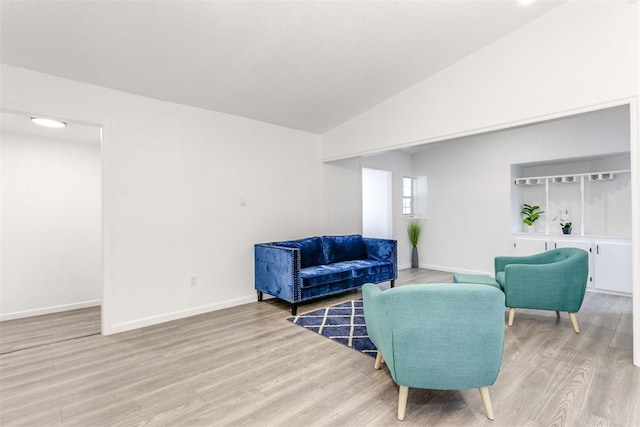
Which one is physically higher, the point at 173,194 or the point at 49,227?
the point at 173,194

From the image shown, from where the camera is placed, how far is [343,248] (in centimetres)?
477

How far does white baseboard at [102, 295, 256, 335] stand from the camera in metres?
3.22

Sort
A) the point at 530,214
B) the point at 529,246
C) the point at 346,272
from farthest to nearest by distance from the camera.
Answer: the point at 530,214 → the point at 529,246 → the point at 346,272

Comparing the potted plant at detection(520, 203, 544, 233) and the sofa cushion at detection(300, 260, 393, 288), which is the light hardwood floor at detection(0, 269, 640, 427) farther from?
the potted plant at detection(520, 203, 544, 233)

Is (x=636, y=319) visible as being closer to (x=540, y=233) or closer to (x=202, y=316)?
(x=540, y=233)

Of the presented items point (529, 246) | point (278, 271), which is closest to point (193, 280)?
point (278, 271)

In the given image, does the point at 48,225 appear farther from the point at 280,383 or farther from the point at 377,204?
the point at 377,204

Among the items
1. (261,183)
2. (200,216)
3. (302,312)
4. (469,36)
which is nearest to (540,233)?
(469,36)

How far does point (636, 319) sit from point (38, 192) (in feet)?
20.3

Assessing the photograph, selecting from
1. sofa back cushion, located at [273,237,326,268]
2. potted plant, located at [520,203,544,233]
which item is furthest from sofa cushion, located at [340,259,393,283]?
potted plant, located at [520,203,544,233]

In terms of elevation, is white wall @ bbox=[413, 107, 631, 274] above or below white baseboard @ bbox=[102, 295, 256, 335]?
above

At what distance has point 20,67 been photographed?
2732mm

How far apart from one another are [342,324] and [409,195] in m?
4.23

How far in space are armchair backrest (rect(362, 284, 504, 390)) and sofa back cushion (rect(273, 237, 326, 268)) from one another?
253 cm
